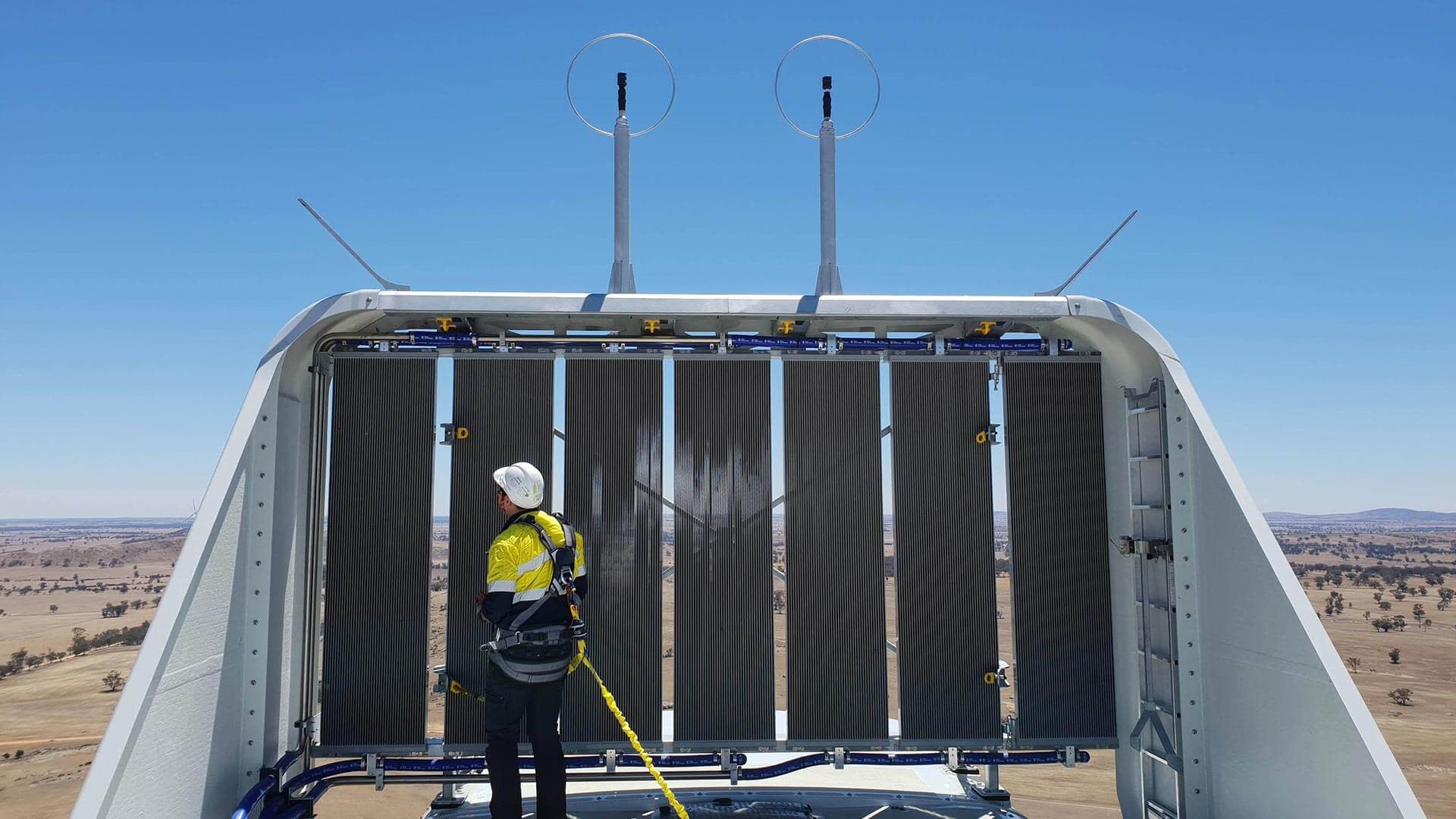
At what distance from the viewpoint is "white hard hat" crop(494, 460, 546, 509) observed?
5742 millimetres

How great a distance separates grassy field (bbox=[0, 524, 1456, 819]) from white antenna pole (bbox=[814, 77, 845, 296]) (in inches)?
116

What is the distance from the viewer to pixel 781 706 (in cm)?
1034

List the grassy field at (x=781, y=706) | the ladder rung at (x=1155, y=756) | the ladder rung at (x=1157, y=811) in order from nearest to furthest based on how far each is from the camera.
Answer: the ladder rung at (x=1155, y=756) < the ladder rung at (x=1157, y=811) < the grassy field at (x=781, y=706)

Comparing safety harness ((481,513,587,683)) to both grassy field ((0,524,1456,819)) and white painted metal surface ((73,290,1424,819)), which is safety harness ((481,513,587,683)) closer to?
white painted metal surface ((73,290,1424,819))

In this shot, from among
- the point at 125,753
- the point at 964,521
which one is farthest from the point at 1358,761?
the point at 125,753

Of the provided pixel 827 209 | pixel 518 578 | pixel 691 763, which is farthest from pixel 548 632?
pixel 827 209

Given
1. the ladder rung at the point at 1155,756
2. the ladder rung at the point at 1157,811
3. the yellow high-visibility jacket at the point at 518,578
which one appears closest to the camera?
the yellow high-visibility jacket at the point at 518,578

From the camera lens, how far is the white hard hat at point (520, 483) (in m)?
5.74

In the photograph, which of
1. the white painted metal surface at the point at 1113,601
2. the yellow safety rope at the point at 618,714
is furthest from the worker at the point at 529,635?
the white painted metal surface at the point at 1113,601

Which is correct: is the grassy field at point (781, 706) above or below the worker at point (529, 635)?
below

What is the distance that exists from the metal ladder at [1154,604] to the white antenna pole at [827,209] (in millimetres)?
2674

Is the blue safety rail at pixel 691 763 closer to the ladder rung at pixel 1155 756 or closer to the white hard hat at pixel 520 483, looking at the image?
the ladder rung at pixel 1155 756

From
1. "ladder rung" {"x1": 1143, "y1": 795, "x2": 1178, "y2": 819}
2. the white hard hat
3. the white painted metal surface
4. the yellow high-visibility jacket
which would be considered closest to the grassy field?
"ladder rung" {"x1": 1143, "y1": 795, "x2": 1178, "y2": 819}

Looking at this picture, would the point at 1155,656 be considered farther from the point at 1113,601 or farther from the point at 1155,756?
the point at 1155,756
